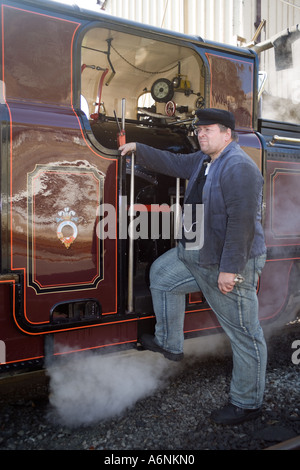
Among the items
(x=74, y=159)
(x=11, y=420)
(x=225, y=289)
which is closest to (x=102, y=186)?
(x=74, y=159)

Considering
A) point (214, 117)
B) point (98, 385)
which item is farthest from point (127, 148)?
point (98, 385)

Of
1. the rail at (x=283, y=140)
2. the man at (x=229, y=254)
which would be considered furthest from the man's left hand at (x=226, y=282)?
the rail at (x=283, y=140)

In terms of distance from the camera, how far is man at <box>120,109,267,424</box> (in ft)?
6.98

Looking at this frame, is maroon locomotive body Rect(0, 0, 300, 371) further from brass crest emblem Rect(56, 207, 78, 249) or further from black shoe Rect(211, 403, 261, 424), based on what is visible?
black shoe Rect(211, 403, 261, 424)

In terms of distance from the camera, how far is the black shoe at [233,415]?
2.28 metres

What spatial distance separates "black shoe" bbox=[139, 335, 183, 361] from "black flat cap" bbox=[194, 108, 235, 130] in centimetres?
133

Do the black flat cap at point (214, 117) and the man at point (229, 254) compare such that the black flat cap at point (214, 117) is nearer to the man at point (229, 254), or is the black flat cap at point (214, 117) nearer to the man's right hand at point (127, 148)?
the man at point (229, 254)

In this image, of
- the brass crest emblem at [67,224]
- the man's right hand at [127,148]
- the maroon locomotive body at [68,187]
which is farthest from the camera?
the man's right hand at [127,148]

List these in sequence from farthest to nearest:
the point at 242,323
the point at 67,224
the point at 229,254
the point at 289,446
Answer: the point at 67,224 < the point at 242,323 < the point at 229,254 < the point at 289,446

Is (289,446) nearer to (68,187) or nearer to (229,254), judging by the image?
(229,254)

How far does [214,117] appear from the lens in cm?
224

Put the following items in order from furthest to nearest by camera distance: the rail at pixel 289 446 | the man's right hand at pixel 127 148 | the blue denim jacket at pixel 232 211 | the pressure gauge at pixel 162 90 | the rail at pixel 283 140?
the pressure gauge at pixel 162 90 → the rail at pixel 283 140 → the man's right hand at pixel 127 148 → the blue denim jacket at pixel 232 211 → the rail at pixel 289 446

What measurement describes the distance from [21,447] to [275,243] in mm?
2167

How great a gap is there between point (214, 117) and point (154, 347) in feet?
4.57
